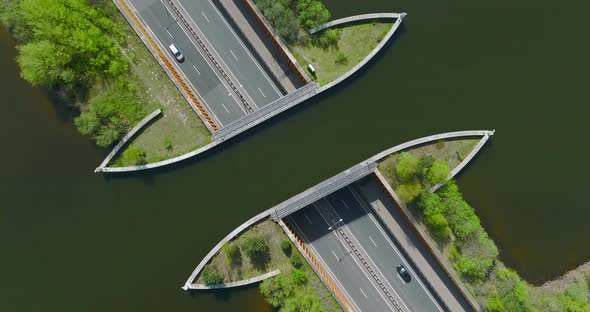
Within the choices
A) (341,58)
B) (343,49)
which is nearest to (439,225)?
(341,58)

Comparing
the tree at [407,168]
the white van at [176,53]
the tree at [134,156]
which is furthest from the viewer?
the white van at [176,53]

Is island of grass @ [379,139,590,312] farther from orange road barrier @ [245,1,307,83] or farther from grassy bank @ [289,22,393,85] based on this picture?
orange road barrier @ [245,1,307,83]

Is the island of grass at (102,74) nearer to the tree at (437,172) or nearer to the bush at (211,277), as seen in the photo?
the bush at (211,277)

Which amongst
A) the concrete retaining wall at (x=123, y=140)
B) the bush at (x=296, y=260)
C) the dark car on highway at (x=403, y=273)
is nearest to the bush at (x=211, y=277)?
the bush at (x=296, y=260)

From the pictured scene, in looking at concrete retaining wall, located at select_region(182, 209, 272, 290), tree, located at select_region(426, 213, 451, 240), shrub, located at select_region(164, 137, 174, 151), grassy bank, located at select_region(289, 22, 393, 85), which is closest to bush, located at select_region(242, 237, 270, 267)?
concrete retaining wall, located at select_region(182, 209, 272, 290)

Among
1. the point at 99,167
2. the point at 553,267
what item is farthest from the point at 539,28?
the point at 99,167

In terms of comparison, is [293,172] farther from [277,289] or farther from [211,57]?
[211,57]
